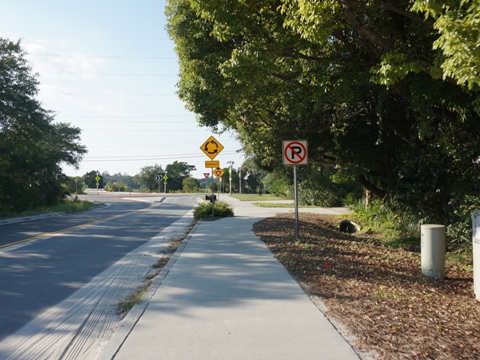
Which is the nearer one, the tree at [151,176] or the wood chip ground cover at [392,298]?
the wood chip ground cover at [392,298]

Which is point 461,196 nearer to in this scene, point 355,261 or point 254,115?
point 355,261

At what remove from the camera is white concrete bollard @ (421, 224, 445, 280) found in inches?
281

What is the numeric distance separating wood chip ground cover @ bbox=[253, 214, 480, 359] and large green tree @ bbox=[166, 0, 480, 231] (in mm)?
2685

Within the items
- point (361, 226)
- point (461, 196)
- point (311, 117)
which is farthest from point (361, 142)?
point (461, 196)

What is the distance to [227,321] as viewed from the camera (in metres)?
4.90

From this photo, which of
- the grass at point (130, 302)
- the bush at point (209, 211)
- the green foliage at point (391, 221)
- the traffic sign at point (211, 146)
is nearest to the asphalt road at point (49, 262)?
the grass at point (130, 302)

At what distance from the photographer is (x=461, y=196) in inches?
385

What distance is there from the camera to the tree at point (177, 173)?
339ft

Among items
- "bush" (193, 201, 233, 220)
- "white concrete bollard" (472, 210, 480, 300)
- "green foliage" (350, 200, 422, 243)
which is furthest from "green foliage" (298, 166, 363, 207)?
"white concrete bollard" (472, 210, 480, 300)

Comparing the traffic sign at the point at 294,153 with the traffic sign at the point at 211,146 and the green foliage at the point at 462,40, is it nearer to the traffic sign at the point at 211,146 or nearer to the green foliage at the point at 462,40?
the traffic sign at the point at 211,146

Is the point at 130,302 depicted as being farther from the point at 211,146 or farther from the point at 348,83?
the point at 211,146

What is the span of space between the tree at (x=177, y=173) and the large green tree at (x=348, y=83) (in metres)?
89.6

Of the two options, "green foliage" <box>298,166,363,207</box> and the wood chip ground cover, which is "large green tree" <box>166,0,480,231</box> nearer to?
the wood chip ground cover

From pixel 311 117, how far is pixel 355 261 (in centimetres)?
712
